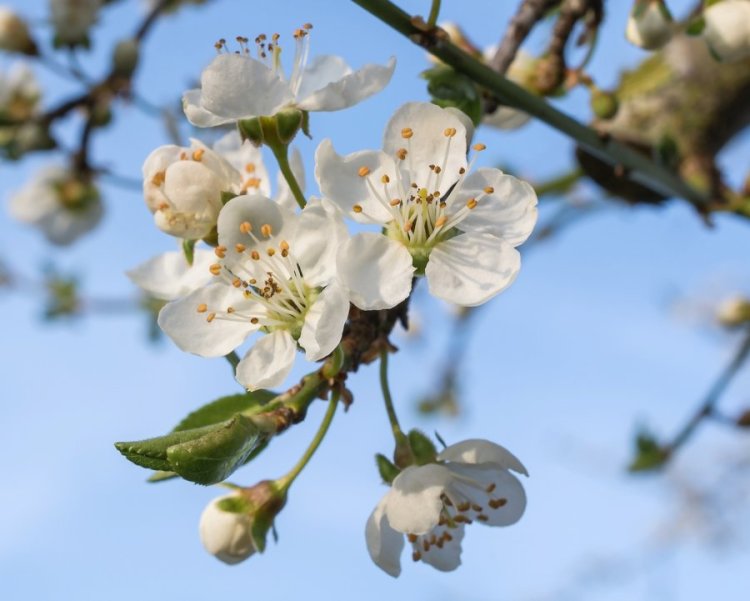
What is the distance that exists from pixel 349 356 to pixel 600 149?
565 mm

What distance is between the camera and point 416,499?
1.02 metres

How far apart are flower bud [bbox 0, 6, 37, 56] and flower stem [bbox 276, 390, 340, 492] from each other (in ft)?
6.97

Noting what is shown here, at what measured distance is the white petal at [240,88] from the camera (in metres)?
0.96

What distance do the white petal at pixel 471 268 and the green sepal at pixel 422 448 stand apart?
0.20 metres

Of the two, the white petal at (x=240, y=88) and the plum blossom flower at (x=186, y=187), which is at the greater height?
the white petal at (x=240, y=88)

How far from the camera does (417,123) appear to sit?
3.36ft

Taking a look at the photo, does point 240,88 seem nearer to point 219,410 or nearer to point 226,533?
point 219,410

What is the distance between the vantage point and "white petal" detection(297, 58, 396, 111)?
39.3 inches

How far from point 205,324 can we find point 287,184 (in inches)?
7.7

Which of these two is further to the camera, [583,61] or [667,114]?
[667,114]

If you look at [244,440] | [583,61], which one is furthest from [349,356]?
[583,61]

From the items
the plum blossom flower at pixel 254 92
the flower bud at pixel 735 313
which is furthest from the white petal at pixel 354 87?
the flower bud at pixel 735 313

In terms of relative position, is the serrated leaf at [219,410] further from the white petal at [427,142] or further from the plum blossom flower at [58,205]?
the plum blossom flower at [58,205]

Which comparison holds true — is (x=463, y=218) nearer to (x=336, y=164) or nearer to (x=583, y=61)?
(x=336, y=164)
